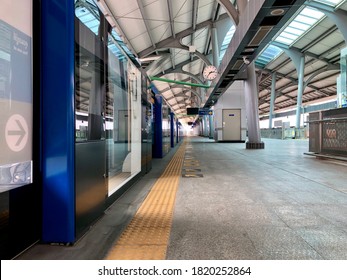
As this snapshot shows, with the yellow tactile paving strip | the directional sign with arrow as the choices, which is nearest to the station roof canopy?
the directional sign with arrow

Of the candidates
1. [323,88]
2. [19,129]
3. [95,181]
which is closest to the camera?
[19,129]

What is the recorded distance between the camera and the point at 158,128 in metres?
9.80

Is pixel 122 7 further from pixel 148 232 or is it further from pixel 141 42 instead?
pixel 148 232

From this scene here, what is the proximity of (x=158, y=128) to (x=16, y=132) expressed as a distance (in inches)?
313

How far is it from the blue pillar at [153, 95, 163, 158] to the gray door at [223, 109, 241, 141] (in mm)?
14593

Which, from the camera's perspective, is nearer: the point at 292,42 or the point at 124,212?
the point at 124,212

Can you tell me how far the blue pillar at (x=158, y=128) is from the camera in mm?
9766

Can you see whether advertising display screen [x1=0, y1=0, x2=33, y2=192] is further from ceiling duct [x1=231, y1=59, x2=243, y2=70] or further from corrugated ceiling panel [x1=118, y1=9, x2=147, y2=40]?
corrugated ceiling panel [x1=118, y1=9, x2=147, y2=40]

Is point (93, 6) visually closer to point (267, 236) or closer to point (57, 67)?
point (57, 67)

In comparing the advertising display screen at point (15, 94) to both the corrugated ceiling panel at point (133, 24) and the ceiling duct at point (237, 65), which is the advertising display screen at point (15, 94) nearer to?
the ceiling duct at point (237, 65)

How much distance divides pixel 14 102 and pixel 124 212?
5.62ft

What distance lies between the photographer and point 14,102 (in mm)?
1851

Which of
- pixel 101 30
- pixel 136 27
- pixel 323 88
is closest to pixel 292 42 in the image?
pixel 136 27

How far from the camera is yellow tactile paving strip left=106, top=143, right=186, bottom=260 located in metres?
1.93
